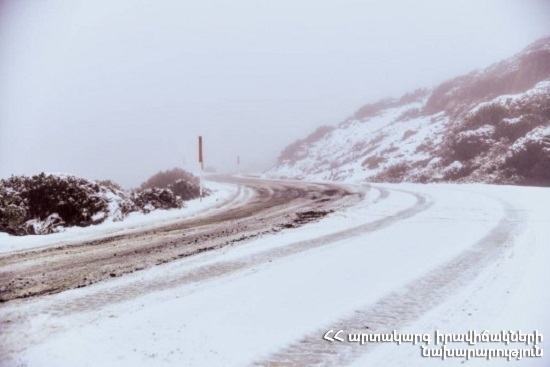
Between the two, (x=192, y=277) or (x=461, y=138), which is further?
(x=461, y=138)

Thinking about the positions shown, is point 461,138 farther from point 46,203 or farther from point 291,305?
point 291,305

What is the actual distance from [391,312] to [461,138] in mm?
21689

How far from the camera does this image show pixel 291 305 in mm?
3605

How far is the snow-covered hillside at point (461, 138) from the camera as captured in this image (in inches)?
739

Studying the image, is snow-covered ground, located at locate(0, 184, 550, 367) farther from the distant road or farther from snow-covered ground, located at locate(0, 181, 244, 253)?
snow-covered ground, located at locate(0, 181, 244, 253)

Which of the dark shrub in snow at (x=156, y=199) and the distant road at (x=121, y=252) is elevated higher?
the dark shrub in snow at (x=156, y=199)

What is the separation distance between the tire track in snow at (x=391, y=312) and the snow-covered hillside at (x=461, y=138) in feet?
49.8

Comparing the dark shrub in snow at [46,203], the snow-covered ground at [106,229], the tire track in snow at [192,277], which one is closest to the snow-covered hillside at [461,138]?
the snow-covered ground at [106,229]

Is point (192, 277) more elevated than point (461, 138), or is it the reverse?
point (461, 138)

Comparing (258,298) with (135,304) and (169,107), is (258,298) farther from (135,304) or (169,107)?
(169,107)

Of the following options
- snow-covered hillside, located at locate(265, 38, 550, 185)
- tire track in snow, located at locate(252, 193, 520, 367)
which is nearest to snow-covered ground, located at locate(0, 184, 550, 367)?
tire track in snow, located at locate(252, 193, 520, 367)

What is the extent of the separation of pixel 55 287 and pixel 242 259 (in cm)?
227

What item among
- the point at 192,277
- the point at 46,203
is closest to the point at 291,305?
Answer: the point at 192,277

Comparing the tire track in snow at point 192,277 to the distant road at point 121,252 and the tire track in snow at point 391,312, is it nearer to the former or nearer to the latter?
the distant road at point 121,252
